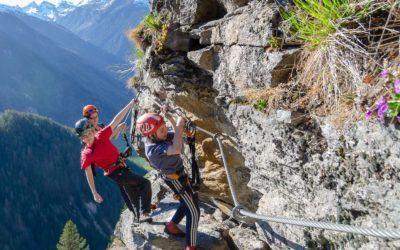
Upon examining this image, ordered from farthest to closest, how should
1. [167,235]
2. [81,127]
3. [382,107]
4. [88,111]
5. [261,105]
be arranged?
[167,235] → [88,111] → [81,127] → [261,105] → [382,107]

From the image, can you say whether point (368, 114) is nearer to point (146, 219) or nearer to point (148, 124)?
point (148, 124)

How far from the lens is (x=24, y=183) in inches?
5281

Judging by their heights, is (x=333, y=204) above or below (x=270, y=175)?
below

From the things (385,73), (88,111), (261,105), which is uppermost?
(88,111)

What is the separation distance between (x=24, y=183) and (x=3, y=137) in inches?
764

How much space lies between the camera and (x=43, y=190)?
13638cm

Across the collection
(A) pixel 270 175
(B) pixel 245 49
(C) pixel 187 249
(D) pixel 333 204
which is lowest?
(C) pixel 187 249

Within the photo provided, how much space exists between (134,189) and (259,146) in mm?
3541

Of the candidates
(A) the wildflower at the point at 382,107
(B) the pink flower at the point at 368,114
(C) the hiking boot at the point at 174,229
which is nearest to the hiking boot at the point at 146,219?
(C) the hiking boot at the point at 174,229

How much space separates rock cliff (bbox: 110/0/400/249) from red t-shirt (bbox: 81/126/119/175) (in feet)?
5.94

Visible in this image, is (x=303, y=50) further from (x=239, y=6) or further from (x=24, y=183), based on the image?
(x=24, y=183)

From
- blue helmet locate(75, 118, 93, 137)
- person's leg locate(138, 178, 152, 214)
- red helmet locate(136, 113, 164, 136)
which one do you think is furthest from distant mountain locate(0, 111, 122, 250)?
red helmet locate(136, 113, 164, 136)

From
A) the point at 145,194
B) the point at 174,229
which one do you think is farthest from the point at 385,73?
→ the point at 145,194

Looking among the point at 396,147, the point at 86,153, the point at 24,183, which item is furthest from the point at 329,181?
the point at 24,183
